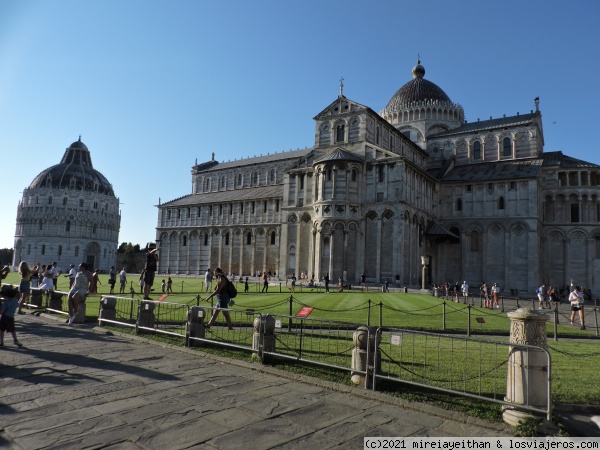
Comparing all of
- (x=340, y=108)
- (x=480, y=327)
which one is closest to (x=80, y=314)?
(x=480, y=327)

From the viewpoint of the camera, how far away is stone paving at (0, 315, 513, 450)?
494 centimetres

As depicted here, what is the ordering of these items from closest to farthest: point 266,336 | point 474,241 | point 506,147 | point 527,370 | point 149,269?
point 527,370 → point 266,336 → point 149,269 → point 474,241 → point 506,147

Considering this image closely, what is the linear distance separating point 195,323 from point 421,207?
3504 centimetres

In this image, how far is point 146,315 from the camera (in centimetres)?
1233

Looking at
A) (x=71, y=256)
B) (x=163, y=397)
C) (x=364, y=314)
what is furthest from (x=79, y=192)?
(x=163, y=397)

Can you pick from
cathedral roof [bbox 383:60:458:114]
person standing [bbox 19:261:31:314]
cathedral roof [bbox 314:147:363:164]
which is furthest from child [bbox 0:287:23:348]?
cathedral roof [bbox 383:60:458:114]

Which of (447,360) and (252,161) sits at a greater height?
(252,161)

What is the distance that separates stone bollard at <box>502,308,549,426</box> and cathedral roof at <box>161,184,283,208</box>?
48043 millimetres

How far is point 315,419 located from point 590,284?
155 feet

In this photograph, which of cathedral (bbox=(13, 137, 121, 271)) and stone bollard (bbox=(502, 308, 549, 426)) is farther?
cathedral (bbox=(13, 137, 121, 271))

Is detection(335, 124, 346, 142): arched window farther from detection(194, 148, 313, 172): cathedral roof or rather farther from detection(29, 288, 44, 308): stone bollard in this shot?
detection(29, 288, 44, 308): stone bollard

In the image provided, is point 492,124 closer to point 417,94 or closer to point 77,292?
point 417,94

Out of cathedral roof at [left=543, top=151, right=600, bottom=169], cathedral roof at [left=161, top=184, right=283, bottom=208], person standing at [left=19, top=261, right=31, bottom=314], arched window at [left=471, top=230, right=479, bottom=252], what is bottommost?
person standing at [left=19, top=261, right=31, bottom=314]

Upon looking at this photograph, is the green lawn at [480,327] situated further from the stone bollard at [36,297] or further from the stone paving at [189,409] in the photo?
the stone paving at [189,409]
